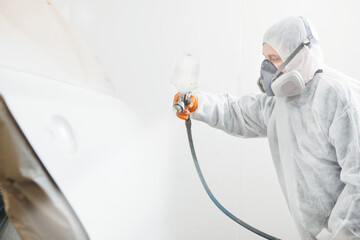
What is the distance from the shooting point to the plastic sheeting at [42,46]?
496 millimetres

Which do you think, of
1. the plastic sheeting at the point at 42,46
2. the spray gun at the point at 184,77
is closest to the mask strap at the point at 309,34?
the spray gun at the point at 184,77

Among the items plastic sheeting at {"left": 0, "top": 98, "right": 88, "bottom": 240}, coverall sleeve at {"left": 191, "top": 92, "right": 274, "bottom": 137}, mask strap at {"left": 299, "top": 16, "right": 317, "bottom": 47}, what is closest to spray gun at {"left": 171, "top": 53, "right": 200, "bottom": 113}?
coverall sleeve at {"left": 191, "top": 92, "right": 274, "bottom": 137}

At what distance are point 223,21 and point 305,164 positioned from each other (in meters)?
0.95

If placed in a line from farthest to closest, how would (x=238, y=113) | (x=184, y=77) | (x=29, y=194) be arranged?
1. (x=238, y=113)
2. (x=184, y=77)
3. (x=29, y=194)

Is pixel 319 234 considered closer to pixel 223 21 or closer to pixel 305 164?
pixel 305 164

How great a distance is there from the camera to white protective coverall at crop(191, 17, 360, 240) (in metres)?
0.84

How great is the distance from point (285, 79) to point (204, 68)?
2.25 ft

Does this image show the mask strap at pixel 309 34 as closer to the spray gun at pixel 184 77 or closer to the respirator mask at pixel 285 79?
the respirator mask at pixel 285 79

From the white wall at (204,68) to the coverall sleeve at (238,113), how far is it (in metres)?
0.32

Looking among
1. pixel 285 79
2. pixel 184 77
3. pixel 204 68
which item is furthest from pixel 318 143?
pixel 204 68

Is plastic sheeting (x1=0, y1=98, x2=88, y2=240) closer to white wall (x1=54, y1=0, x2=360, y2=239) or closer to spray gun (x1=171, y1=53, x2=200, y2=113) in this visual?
spray gun (x1=171, y1=53, x2=200, y2=113)

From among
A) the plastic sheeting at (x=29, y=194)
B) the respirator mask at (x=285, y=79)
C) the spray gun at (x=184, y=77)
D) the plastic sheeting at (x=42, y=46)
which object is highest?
the respirator mask at (x=285, y=79)

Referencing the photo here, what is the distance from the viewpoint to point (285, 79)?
0.94 metres

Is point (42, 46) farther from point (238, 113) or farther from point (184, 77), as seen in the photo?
point (238, 113)
